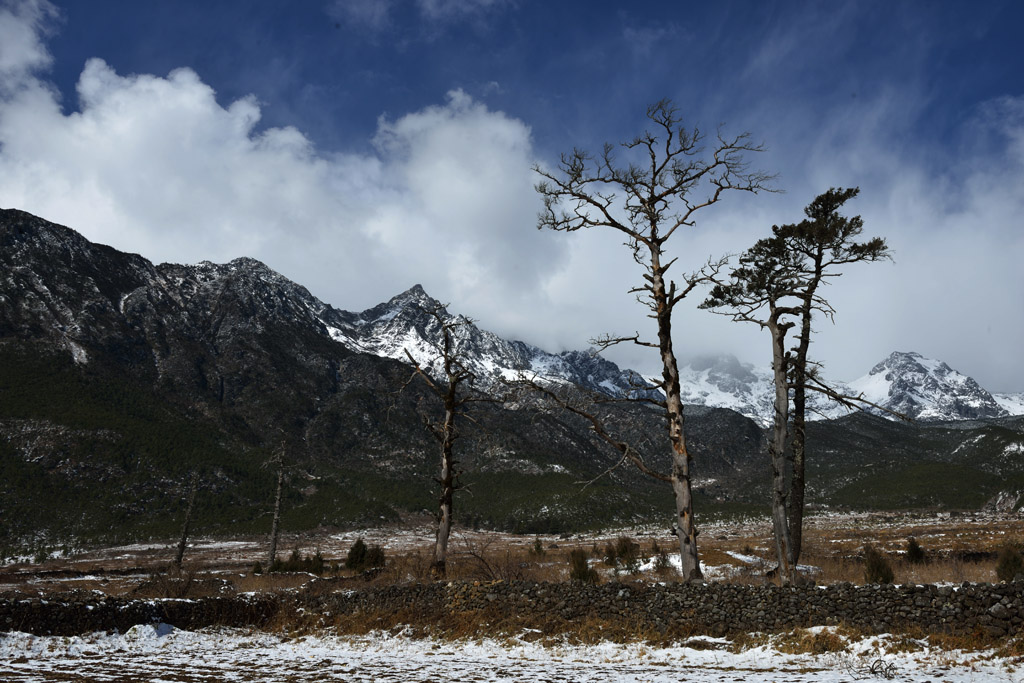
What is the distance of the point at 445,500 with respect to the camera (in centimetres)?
1952

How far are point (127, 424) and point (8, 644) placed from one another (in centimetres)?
15764

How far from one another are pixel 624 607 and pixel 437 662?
451 cm

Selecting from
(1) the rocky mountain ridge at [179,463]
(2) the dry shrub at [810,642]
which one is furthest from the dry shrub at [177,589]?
(1) the rocky mountain ridge at [179,463]

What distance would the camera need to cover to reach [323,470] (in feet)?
540

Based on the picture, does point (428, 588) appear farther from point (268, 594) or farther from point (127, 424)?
point (127, 424)

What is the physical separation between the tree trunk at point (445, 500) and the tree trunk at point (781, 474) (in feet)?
33.0

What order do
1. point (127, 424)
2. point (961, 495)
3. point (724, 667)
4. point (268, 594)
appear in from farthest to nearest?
point (127, 424) < point (961, 495) < point (268, 594) < point (724, 667)

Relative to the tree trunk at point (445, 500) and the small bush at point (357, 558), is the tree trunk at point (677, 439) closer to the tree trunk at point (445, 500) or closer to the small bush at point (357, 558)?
the tree trunk at point (445, 500)

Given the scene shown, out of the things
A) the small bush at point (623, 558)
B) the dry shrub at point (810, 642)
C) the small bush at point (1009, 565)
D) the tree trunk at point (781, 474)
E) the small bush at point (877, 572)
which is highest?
the tree trunk at point (781, 474)

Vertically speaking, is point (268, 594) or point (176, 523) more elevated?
point (268, 594)

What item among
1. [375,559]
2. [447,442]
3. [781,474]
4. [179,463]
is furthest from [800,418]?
[179,463]

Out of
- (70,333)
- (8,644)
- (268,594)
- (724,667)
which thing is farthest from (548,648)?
(70,333)

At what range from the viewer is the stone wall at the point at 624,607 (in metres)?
10.3

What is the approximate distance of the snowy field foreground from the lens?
9.02 metres
